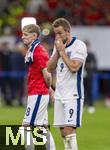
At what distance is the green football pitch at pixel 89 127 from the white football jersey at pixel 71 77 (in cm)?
314

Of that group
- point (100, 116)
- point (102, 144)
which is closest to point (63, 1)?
point (100, 116)

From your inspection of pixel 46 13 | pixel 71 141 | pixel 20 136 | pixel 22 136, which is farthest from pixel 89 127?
pixel 46 13

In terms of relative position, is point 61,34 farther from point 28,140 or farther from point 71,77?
point 28,140

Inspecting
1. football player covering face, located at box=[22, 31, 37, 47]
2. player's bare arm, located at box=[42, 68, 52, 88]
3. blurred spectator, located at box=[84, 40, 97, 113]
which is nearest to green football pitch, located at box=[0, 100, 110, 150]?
blurred spectator, located at box=[84, 40, 97, 113]

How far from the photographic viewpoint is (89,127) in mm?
22203

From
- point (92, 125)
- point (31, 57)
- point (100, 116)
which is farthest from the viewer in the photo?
point (100, 116)

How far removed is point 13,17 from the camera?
3488 centimetres

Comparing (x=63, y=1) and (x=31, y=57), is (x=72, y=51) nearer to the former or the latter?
(x=31, y=57)

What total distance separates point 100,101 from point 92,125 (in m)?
10.9

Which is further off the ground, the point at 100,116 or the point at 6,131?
the point at 6,131

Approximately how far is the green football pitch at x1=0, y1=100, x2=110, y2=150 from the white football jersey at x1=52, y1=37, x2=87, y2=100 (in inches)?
124

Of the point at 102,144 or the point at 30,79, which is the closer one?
the point at 30,79

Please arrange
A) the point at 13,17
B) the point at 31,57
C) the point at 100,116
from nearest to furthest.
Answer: the point at 31,57
the point at 100,116
the point at 13,17

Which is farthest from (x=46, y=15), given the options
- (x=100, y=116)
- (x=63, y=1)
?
(x=100, y=116)
